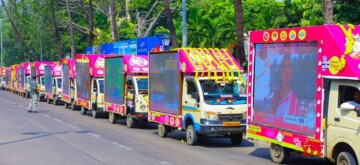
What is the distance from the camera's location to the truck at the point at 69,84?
1421 inches

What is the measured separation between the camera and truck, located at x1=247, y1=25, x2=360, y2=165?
38.8ft

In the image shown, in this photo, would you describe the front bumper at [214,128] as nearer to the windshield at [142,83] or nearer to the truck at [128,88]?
the truck at [128,88]

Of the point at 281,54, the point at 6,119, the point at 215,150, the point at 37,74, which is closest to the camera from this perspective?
the point at 281,54

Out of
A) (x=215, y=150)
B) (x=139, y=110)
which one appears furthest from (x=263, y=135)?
(x=139, y=110)

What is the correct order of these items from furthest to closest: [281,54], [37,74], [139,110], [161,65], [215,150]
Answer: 1. [37,74]
2. [139,110]
3. [161,65]
4. [215,150]
5. [281,54]

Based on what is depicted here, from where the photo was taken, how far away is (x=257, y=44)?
15094 mm

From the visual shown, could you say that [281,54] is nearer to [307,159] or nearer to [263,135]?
[263,135]

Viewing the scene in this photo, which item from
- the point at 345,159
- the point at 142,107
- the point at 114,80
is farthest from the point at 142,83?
the point at 345,159

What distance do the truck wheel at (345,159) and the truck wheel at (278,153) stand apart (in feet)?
7.06

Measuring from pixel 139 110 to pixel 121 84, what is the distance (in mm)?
2450

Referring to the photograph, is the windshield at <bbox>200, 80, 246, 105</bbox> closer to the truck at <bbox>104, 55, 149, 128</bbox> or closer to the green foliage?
the truck at <bbox>104, 55, 149, 128</bbox>

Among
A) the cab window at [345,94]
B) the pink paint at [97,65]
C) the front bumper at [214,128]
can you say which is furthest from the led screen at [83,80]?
the cab window at [345,94]

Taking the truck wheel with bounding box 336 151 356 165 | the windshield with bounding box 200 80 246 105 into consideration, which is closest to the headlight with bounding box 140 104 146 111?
the windshield with bounding box 200 80 246 105

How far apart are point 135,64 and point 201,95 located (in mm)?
7516
